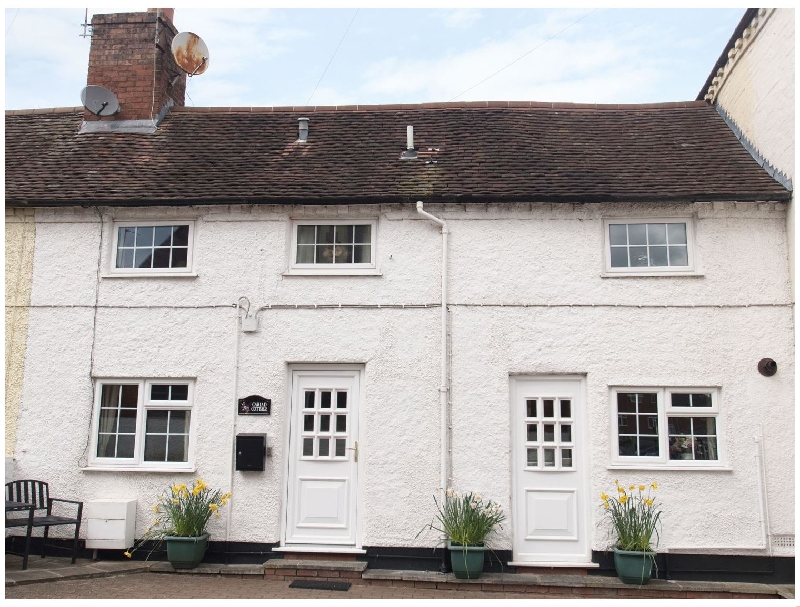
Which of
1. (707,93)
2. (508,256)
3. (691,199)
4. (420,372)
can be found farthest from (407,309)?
(707,93)

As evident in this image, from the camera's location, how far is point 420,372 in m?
8.66

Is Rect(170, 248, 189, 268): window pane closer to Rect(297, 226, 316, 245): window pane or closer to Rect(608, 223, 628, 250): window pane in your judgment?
Rect(297, 226, 316, 245): window pane

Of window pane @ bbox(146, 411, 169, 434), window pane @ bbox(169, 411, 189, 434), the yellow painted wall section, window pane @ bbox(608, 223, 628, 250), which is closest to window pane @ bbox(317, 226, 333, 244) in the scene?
window pane @ bbox(169, 411, 189, 434)

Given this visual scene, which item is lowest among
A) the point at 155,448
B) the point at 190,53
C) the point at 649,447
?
the point at 155,448

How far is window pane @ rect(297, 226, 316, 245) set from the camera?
9.27 metres

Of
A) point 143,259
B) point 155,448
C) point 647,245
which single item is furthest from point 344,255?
point 647,245

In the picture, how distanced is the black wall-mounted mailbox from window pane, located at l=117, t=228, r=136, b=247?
10.3ft

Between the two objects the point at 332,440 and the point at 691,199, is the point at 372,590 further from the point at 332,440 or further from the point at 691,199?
the point at 691,199

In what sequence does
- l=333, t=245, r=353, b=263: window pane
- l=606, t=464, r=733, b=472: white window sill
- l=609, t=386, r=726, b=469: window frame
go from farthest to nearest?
1. l=333, t=245, r=353, b=263: window pane
2. l=609, t=386, r=726, b=469: window frame
3. l=606, t=464, r=733, b=472: white window sill

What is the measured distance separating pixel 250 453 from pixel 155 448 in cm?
135

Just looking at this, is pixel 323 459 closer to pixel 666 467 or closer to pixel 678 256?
pixel 666 467

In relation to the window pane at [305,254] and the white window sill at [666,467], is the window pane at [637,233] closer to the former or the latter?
the white window sill at [666,467]

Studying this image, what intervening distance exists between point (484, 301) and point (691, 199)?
114 inches

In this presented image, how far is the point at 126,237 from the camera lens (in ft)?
31.0
